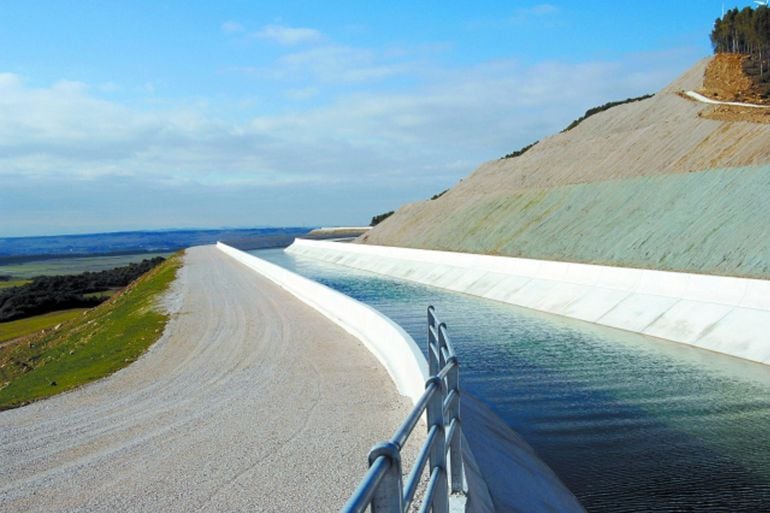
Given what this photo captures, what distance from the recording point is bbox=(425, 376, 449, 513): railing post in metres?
4.88

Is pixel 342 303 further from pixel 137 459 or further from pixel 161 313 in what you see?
pixel 137 459

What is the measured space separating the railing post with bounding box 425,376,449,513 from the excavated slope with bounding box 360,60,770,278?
24.0 metres

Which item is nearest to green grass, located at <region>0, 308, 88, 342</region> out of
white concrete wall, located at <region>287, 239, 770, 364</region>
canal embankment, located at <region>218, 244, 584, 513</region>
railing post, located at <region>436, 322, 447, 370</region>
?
white concrete wall, located at <region>287, 239, 770, 364</region>

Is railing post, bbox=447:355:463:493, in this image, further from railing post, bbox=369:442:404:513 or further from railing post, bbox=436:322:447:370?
railing post, bbox=369:442:404:513

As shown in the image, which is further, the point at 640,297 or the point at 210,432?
the point at 640,297

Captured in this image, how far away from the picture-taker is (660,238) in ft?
115

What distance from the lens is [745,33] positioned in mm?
103062

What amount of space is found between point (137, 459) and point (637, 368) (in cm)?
1200

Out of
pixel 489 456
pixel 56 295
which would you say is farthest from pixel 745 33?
pixel 489 456

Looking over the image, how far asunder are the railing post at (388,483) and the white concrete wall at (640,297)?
1669cm

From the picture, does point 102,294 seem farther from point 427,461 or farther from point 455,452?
point 427,461

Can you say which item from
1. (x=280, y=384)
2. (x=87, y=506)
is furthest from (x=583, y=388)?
(x=87, y=506)

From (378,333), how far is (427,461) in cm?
1247

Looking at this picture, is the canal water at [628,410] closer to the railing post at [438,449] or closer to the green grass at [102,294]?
the railing post at [438,449]
